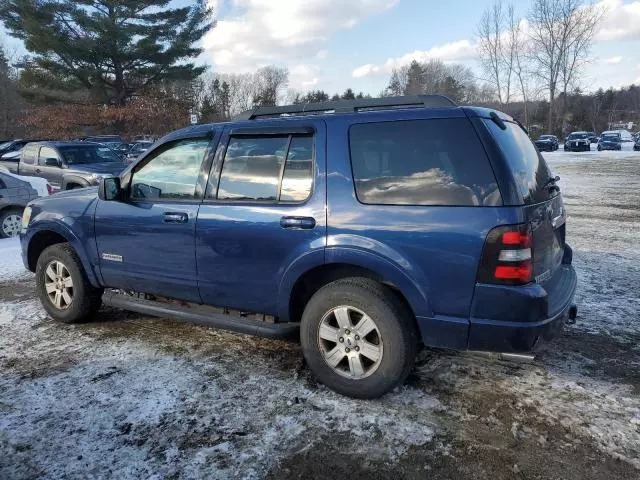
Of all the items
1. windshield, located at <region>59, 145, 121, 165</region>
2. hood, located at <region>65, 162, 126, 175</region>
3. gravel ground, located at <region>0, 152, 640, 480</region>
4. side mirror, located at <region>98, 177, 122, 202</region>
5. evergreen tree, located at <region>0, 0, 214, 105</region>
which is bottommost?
gravel ground, located at <region>0, 152, 640, 480</region>

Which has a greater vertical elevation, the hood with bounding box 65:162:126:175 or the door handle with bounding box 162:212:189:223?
the hood with bounding box 65:162:126:175

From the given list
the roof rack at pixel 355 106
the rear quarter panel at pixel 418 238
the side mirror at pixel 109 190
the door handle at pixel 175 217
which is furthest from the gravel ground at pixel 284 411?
the roof rack at pixel 355 106

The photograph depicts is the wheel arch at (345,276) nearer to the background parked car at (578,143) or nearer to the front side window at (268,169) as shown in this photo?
the front side window at (268,169)

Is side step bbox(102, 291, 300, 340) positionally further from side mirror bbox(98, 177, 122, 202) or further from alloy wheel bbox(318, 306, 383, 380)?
side mirror bbox(98, 177, 122, 202)

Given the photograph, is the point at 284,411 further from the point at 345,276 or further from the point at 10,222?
the point at 10,222

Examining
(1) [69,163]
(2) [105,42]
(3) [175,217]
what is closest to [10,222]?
(1) [69,163]

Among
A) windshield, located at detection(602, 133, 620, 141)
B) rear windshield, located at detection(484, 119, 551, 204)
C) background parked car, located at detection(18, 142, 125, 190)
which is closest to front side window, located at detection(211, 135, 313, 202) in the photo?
rear windshield, located at detection(484, 119, 551, 204)

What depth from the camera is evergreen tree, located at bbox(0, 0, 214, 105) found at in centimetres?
3023

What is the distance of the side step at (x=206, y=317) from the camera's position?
11.5 ft

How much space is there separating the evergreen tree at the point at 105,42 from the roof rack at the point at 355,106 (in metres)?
31.1

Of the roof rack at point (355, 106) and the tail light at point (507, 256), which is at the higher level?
the roof rack at point (355, 106)

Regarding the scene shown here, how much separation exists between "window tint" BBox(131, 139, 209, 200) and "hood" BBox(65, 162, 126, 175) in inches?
323

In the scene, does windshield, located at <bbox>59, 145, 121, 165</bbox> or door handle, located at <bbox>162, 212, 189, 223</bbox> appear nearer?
door handle, located at <bbox>162, 212, 189, 223</bbox>

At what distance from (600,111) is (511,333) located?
81.7 meters
